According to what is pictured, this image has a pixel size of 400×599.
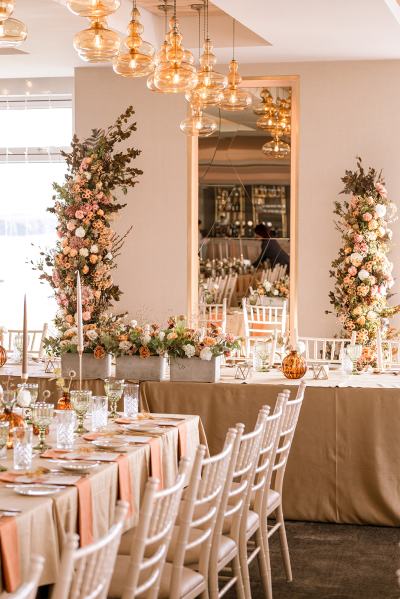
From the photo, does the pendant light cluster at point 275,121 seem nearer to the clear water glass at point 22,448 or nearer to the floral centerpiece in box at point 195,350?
the floral centerpiece in box at point 195,350

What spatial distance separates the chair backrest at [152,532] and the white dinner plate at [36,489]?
44 cm

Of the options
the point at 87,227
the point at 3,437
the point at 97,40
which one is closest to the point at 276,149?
the point at 87,227

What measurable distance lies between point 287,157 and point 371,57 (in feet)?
4.64

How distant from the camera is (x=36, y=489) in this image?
370 centimetres

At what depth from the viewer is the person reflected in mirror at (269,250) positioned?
36.7 feet

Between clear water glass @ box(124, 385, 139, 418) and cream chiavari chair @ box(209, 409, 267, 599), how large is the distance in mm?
960

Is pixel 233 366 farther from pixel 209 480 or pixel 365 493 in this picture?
pixel 209 480

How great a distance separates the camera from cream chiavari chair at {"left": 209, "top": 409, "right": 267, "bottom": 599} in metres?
4.14

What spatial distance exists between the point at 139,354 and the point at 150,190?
490 centimetres

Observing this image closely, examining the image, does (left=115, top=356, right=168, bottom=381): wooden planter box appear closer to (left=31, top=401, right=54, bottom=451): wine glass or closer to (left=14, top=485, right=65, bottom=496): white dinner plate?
(left=31, top=401, right=54, bottom=451): wine glass

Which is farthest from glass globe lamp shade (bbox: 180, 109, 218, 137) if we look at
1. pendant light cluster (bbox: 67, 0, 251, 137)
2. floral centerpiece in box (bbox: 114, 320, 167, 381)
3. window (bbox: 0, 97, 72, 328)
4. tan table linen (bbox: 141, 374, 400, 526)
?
window (bbox: 0, 97, 72, 328)

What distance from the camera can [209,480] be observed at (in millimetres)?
3840

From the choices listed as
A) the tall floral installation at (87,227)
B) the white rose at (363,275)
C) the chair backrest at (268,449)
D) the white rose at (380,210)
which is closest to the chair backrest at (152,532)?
the chair backrest at (268,449)

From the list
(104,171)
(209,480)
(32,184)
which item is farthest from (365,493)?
(32,184)
